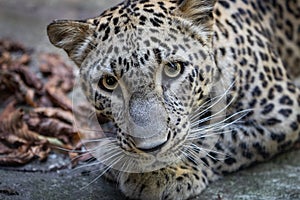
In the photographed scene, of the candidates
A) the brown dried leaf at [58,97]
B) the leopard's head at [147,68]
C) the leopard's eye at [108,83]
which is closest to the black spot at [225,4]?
the leopard's head at [147,68]

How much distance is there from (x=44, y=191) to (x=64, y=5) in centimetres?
511

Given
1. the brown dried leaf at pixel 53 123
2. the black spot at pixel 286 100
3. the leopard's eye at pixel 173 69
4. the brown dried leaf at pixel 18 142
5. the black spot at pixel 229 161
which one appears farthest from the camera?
the brown dried leaf at pixel 53 123

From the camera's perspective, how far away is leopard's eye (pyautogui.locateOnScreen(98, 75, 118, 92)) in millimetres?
4773

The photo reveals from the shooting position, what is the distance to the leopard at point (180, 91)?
15.1 ft

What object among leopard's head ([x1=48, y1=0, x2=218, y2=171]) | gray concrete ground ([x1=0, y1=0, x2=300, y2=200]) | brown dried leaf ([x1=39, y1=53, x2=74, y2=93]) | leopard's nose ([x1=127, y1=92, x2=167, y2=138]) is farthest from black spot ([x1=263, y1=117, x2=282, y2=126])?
brown dried leaf ([x1=39, y1=53, x2=74, y2=93])

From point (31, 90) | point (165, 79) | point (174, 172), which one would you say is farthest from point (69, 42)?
point (31, 90)

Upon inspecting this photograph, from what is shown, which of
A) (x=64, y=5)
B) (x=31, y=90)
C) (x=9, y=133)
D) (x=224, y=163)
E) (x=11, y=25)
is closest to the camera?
(x=224, y=163)

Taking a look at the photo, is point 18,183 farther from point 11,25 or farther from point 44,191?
point 11,25

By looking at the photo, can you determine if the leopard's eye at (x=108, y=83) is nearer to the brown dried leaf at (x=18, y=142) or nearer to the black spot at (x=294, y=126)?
the brown dried leaf at (x=18, y=142)

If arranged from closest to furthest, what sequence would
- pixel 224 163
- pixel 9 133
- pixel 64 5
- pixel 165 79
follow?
1. pixel 165 79
2. pixel 224 163
3. pixel 9 133
4. pixel 64 5

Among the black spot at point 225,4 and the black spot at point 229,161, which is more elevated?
the black spot at point 225,4

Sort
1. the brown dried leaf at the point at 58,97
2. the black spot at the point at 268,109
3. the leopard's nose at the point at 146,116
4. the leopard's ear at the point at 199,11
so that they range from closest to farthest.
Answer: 1. the leopard's nose at the point at 146,116
2. the leopard's ear at the point at 199,11
3. the black spot at the point at 268,109
4. the brown dried leaf at the point at 58,97

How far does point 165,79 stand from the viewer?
185 inches

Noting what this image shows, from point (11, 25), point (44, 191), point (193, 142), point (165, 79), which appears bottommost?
point (44, 191)
